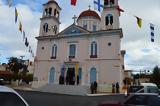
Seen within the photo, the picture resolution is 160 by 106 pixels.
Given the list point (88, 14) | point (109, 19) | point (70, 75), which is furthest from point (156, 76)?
point (70, 75)

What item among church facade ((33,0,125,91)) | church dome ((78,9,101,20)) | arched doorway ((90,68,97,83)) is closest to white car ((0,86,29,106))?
church facade ((33,0,125,91))

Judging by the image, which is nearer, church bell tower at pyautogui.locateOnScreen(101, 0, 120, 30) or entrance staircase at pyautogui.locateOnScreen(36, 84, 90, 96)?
entrance staircase at pyautogui.locateOnScreen(36, 84, 90, 96)

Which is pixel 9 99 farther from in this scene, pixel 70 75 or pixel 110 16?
pixel 110 16

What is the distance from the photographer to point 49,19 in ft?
136

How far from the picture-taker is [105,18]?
37.0 meters

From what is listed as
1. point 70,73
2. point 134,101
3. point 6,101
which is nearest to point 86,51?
point 70,73

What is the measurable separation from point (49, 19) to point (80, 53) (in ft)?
30.0

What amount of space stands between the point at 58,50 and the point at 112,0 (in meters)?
11.6

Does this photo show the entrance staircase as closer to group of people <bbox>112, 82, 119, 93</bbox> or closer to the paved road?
group of people <bbox>112, 82, 119, 93</bbox>

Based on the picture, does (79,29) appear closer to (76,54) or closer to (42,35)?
(76,54)

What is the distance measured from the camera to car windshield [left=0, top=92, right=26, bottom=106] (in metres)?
4.03

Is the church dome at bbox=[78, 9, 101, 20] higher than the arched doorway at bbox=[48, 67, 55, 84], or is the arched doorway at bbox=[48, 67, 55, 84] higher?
the church dome at bbox=[78, 9, 101, 20]

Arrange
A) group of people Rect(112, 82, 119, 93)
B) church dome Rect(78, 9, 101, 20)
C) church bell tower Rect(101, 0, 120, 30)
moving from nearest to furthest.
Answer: group of people Rect(112, 82, 119, 93) < church bell tower Rect(101, 0, 120, 30) < church dome Rect(78, 9, 101, 20)

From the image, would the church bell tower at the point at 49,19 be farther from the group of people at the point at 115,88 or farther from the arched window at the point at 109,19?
the group of people at the point at 115,88
